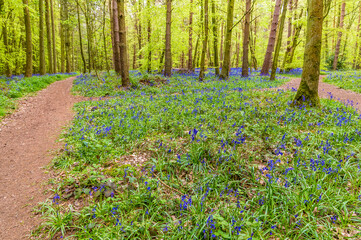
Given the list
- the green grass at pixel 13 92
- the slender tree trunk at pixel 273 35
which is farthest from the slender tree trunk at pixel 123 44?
the slender tree trunk at pixel 273 35

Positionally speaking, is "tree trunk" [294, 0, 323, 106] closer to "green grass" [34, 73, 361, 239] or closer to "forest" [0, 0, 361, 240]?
"forest" [0, 0, 361, 240]

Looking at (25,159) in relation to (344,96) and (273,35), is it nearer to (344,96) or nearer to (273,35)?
(344,96)

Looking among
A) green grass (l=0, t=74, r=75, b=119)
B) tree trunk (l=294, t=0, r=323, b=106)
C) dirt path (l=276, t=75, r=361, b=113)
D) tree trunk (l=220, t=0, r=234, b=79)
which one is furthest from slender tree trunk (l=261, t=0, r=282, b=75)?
green grass (l=0, t=74, r=75, b=119)

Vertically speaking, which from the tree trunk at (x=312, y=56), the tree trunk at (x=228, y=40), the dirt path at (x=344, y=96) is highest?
the tree trunk at (x=228, y=40)

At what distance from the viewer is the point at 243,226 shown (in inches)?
102

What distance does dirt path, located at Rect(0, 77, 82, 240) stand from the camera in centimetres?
306

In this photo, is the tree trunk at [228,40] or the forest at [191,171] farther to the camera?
the tree trunk at [228,40]

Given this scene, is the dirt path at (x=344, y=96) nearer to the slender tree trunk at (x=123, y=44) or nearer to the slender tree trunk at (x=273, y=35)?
the slender tree trunk at (x=273, y=35)

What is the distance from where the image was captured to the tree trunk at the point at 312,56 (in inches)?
241

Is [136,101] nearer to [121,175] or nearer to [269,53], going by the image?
[121,175]

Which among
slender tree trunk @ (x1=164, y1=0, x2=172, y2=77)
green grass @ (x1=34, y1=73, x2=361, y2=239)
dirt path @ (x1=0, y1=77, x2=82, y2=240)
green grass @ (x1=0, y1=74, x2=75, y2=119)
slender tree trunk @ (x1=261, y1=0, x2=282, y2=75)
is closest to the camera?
green grass @ (x1=34, y1=73, x2=361, y2=239)

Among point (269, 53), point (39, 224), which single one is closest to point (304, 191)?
point (39, 224)

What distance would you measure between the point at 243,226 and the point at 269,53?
59.2 feet

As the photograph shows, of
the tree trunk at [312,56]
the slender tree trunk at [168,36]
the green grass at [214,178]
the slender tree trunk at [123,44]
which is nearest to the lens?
the green grass at [214,178]
